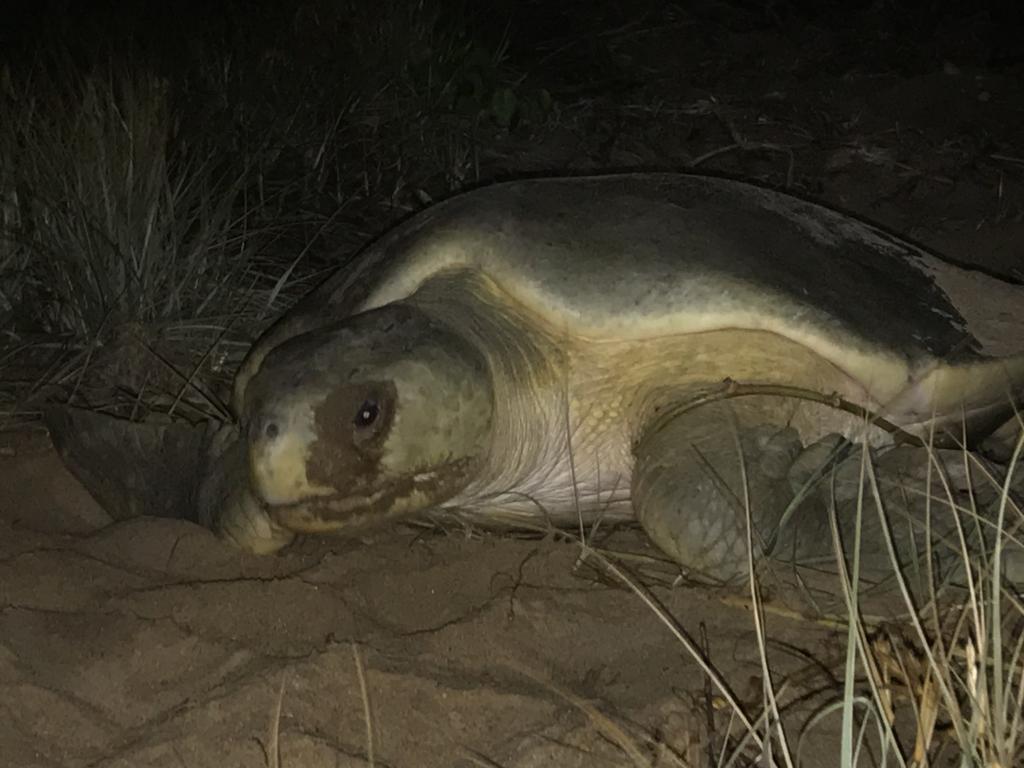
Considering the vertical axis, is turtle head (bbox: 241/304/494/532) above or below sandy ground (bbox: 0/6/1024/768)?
above

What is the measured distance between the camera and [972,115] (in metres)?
4.87

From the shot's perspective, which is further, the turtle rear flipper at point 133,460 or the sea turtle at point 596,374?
the turtle rear flipper at point 133,460

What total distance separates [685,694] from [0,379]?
1.97m

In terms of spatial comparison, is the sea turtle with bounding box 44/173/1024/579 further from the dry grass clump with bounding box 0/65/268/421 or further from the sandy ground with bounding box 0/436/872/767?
the dry grass clump with bounding box 0/65/268/421

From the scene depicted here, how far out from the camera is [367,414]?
1.73 meters

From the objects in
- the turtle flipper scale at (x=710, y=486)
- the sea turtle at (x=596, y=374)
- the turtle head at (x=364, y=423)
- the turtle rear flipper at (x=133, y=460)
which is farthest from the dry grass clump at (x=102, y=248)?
the turtle flipper scale at (x=710, y=486)

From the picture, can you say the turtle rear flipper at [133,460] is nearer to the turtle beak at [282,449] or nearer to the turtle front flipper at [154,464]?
the turtle front flipper at [154,464]

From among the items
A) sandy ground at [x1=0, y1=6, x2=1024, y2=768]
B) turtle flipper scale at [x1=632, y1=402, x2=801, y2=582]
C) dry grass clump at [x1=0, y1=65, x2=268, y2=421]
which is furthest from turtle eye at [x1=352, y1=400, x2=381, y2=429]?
dry grass clump at [x1=0, y1=65, x2=268, y2=421]

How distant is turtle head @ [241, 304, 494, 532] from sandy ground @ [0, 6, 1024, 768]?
138 millimetres

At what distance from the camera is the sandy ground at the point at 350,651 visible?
51.2 inches

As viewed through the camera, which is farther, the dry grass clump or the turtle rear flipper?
the dry grass clump

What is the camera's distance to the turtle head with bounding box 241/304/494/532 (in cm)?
170

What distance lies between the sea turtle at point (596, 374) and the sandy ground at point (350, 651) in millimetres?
109

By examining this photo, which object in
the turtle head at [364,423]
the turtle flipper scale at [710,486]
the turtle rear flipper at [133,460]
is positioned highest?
the turtle head at [364,423]
